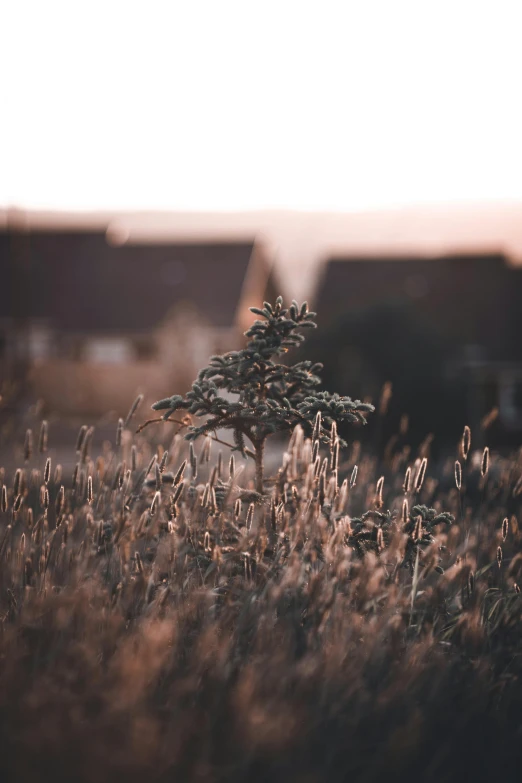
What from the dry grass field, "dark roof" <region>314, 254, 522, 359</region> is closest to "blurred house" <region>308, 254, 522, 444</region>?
"dark roof" <region>314, 254, 522, 359</region>

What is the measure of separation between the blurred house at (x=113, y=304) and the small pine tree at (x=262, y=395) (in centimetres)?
2056

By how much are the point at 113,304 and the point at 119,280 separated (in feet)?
4.20

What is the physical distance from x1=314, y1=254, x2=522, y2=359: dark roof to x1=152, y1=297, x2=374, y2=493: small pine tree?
833 inches

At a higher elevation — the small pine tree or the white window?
the white window

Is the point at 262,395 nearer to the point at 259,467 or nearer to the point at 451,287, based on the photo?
the point at 259,467

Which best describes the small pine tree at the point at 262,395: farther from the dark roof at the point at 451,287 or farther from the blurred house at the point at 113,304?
the dark roof at the point at 451,287

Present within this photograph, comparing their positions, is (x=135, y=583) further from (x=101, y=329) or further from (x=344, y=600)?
(x=101, y=329)

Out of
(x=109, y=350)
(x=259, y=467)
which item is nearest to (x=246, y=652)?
(x=259, y=467)

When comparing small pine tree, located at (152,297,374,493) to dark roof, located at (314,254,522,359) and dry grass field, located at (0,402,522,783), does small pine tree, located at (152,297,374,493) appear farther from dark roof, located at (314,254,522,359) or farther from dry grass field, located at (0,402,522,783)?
dark roof, located at (314,254,522,359)

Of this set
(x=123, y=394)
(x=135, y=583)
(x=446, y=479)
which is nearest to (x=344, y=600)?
(x=135, y=583)

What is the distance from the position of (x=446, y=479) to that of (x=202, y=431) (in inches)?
190

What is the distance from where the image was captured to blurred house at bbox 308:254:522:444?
16062mm

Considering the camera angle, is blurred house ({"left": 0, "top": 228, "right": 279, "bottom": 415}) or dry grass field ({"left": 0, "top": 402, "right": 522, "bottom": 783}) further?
blurred house ({"left": 0, "top": 228, "right": 279, "bottom": 415})

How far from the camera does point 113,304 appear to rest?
30.4 metres
